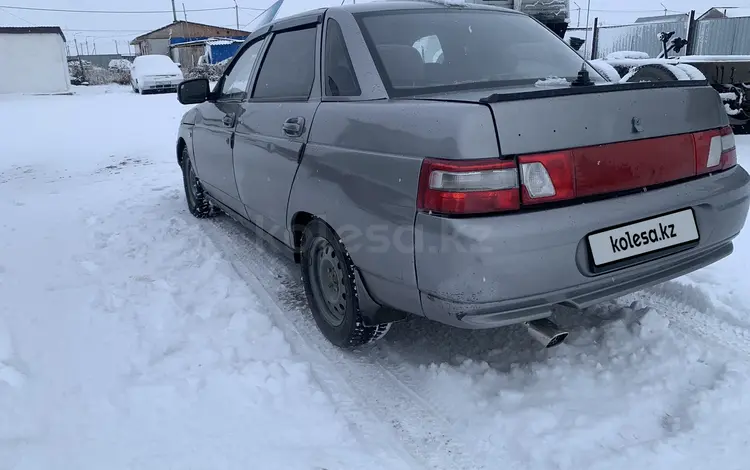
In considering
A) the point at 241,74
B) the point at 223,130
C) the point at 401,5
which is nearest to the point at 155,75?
the point at 241,74

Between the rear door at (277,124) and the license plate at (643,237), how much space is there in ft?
4.96

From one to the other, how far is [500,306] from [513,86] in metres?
1.11

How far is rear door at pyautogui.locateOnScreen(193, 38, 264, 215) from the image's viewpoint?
3.98 metres

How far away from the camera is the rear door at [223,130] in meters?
3.98

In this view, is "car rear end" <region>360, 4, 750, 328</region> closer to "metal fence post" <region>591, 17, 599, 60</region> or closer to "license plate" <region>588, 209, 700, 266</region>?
"license plate" <region>588, 209, 700, 266</region>

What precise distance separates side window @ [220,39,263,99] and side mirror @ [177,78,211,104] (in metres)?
0.15

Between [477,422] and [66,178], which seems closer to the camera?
[477,422]

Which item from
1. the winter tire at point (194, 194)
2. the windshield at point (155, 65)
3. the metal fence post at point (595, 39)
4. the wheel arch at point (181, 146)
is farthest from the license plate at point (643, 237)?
the windshield at point (155, 65)

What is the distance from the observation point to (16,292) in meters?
3.70

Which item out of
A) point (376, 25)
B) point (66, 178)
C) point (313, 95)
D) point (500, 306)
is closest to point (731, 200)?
point (500, 306)

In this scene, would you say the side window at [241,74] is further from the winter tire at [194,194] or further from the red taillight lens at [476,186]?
the red taillight lens at [476,186]

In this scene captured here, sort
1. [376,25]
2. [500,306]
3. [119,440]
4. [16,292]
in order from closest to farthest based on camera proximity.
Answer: [500,306] < [119,440] < [376,25] < [16,292]

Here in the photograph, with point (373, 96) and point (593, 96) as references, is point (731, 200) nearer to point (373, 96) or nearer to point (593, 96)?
point (593, 96)

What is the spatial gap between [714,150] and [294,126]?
1.98 metres
